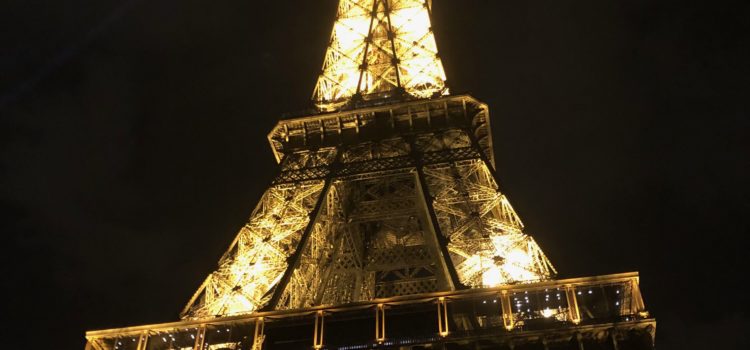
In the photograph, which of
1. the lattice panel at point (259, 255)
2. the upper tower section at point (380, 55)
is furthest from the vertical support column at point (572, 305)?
the upper tower section at point (380, 55)

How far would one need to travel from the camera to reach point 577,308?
19.5 metres

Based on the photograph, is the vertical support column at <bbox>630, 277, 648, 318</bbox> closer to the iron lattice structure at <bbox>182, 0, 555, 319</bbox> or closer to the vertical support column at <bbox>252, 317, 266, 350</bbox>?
the iron lattice structure at <bbox>182, 0, 555, 319</bbox>

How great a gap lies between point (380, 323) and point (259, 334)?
3365 millimetres

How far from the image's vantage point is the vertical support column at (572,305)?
19.4 m

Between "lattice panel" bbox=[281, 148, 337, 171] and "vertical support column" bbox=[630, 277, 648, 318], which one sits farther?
"lattice panel" bbox=[281, 148, 337, 171]

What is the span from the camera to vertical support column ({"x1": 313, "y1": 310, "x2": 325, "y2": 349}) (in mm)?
20547

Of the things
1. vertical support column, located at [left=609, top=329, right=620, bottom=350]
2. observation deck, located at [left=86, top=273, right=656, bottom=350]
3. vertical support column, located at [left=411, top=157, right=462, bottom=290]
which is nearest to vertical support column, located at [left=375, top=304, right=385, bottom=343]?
observation deck, located at [left=86, top=273, right=656, bottom=350]

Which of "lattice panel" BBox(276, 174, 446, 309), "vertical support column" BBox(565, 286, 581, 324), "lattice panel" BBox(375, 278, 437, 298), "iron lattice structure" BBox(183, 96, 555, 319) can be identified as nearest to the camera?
"vertical support column" BBox(565, 286, 581, 324)

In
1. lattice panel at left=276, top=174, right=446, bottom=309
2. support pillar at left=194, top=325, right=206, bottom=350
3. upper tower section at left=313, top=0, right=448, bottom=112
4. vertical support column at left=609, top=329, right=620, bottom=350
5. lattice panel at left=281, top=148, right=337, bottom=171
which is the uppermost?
upper tower section at left=313, top=0, right=448, bottom=112

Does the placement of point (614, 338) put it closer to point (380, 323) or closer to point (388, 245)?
point (380, 323)

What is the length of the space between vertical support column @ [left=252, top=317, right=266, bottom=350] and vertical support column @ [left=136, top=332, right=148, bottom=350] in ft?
10.3

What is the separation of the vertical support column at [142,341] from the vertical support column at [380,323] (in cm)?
656

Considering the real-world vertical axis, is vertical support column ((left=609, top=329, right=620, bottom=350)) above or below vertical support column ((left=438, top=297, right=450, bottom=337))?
below

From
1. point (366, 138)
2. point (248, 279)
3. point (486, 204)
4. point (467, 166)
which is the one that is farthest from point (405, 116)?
point (248, 279)
